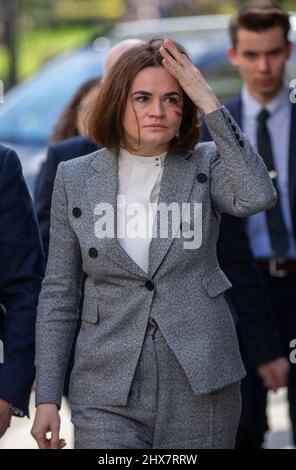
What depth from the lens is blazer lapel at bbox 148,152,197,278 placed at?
3844 mm

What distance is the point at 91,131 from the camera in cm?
404

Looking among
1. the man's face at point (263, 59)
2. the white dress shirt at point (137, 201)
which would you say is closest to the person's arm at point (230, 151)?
the white dress shirt at point (137, 201)

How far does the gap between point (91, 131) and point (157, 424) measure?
895 millimetres

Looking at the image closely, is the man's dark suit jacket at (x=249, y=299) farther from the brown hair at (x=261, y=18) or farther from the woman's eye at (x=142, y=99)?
the woman's eye at (x=142, y=99)

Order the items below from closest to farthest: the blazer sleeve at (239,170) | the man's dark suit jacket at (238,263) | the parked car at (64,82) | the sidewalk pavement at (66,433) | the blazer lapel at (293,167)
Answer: the blazer sleeve at (239,170) → the man's dark suit jacket at (238,263) → the blazer lapel at (293,167) → the sidewalk pavement at (66,433) → the parked car at (64,82)

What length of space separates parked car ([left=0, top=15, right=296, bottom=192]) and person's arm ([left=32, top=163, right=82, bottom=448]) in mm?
4727

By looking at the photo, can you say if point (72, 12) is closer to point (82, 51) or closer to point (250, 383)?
point (82, 51)

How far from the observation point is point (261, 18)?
19.8 feet

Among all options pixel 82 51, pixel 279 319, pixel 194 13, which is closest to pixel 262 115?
pixel 279 319

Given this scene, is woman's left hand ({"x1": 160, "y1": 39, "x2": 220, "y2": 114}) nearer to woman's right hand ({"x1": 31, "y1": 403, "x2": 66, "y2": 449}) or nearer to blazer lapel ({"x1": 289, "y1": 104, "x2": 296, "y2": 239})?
woman's right hand ({"x1": 31, "y1": 403, "x2": 66, "y2": 449})

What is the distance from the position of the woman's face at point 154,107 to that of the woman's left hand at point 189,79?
0.05 m

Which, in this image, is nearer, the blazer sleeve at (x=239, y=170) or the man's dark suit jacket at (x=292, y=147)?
the blazer sleeve at (x=239, y=170)

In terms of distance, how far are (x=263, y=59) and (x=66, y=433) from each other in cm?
215

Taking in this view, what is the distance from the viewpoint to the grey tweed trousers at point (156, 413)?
12.6ft
